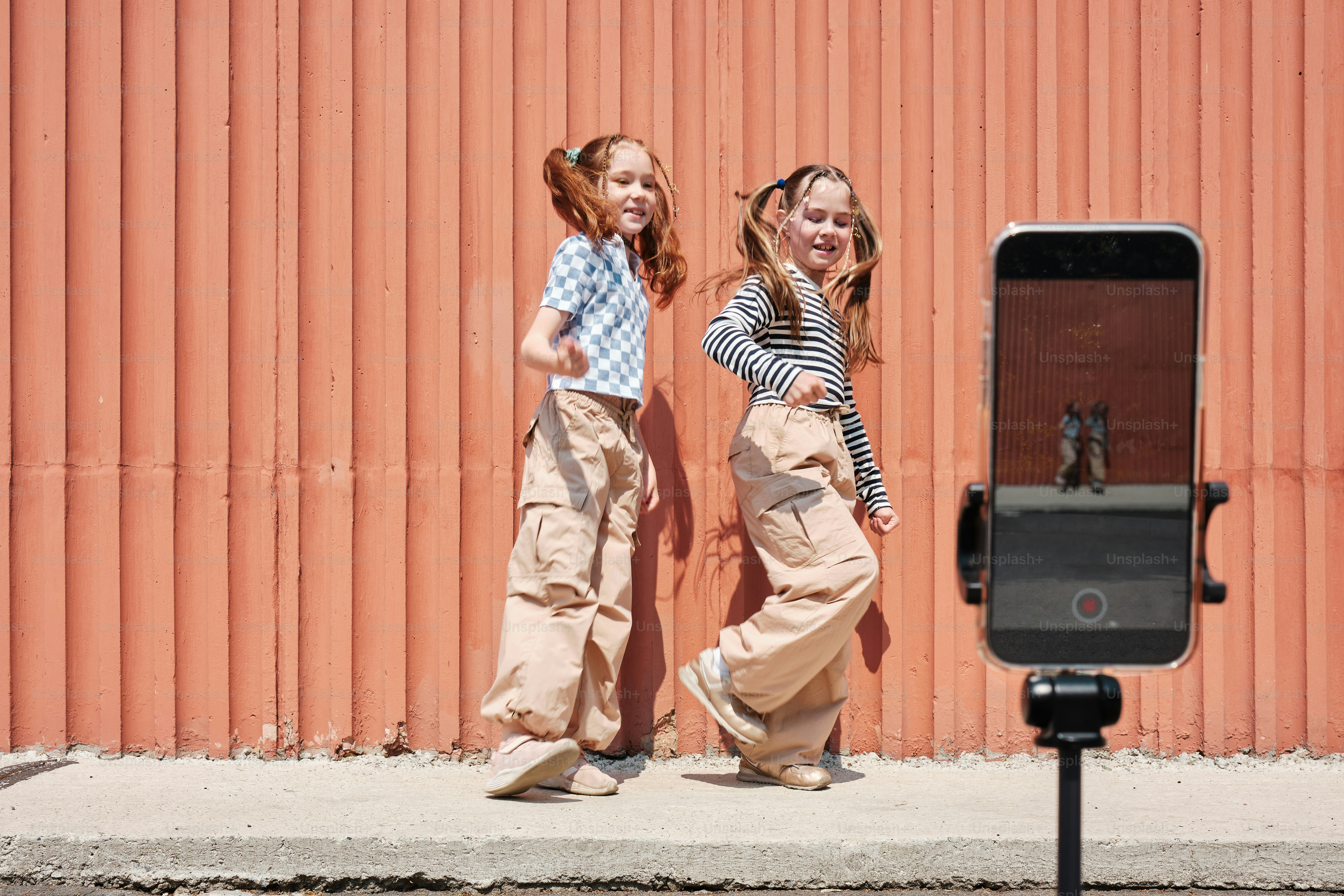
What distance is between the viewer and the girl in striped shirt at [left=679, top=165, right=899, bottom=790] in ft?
9.02

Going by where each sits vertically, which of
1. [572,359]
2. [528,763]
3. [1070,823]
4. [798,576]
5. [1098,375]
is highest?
[572,359]

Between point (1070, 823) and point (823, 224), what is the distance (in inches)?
80.9

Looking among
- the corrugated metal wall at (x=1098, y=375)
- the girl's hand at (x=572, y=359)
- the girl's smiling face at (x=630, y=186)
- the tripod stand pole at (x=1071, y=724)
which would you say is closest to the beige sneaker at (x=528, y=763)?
the girl's hand at (x=572, y=359)

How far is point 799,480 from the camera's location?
2.82m

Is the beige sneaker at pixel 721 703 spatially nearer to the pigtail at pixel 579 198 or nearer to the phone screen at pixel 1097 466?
the pigtail at pixel 579 198

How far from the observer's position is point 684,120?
3.31 metres

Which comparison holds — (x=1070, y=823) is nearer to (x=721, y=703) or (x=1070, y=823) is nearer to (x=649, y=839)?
(x=649, y=839)

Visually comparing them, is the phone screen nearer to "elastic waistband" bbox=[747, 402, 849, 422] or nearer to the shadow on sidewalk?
"elastic waistband" bbox=[747, 402, 849, 422]

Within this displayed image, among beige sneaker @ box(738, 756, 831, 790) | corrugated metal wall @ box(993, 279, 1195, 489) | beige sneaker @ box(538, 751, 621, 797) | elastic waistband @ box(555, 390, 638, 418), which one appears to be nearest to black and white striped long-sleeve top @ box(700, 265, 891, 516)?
elastic waistband @ box(555, 390, 638, 418)

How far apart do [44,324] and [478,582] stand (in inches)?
63.9

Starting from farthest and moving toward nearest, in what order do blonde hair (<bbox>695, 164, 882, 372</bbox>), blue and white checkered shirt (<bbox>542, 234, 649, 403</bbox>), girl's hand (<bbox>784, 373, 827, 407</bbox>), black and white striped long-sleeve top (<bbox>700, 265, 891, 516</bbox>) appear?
1. blonde hair (<bbox>695, 164, 882, 372</bbox>)
2. blue and white checkered shirt (<bbox>542, 234, 649, 403</bbox>)
3. black and white striped long-sleeve top (<bbox>700, 265, 891, 516</bbox>)
4. girl's hand (<bbox>784, 373, 827, 407</bbox>)

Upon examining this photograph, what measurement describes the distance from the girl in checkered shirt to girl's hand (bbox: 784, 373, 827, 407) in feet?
2.29

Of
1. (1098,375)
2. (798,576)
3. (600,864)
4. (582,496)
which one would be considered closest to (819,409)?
(798,576)

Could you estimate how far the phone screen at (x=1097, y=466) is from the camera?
1271 mm
